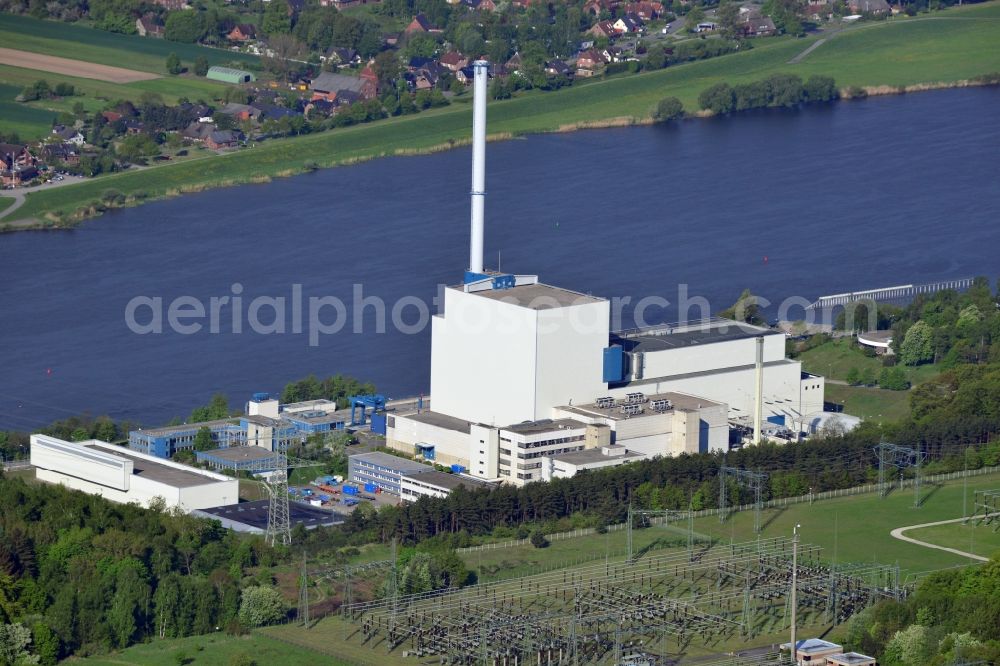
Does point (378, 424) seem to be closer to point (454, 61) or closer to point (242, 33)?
point (454, 61)

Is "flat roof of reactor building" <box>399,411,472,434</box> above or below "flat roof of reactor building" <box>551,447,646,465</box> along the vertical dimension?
above

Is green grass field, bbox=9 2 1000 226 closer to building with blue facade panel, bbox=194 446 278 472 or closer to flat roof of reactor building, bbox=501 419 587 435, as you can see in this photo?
building with blue facade panel, bbox=194 446 278 472

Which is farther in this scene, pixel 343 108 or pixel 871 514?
pixel 343 108

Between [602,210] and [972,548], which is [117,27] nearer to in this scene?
[602,210]

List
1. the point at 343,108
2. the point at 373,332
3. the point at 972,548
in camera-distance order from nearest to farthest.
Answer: the point at 972,548 → the point at 373,332 → the point at 343,108

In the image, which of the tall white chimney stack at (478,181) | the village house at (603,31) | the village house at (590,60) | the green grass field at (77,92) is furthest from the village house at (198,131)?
the tall white chimney stack at (478,181)

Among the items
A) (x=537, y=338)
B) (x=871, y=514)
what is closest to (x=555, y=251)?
(x=537, y=338)

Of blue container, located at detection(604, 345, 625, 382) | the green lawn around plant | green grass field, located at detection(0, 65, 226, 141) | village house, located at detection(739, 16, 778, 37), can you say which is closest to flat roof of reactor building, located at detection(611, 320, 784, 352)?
blue container, located at detection(604, 345, 625, 382)
